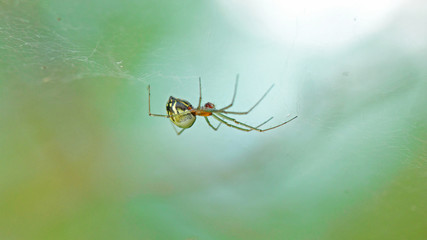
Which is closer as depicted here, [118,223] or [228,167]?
[118,223]

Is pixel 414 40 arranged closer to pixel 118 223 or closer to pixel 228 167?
pixel 228 167

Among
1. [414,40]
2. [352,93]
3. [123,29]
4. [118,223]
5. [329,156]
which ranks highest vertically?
[123,29]

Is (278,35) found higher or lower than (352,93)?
higher

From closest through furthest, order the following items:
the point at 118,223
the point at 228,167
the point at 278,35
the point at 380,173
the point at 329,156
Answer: the point at 278,35, the point at 380,173, the point at 329,156, the point at 118,223, the point at 228,167

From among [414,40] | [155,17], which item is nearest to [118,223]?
[155,17]

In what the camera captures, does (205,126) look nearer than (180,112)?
No

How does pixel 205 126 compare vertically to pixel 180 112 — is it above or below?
above

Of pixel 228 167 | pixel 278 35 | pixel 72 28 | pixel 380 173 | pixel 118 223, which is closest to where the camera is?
pixel 72 28
